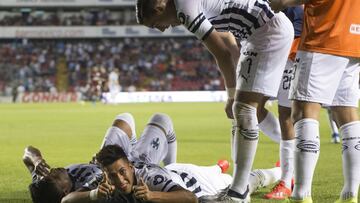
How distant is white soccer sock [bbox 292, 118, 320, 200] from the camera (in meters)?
5.20

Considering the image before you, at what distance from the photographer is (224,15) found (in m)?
5.60

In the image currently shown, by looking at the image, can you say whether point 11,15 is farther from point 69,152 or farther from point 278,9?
point 278,9

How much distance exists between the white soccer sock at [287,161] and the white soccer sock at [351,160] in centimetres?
133

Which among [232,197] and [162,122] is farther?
[162,122]

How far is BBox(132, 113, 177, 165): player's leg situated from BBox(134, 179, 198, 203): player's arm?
120cm

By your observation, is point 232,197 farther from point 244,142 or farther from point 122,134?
point 122,134

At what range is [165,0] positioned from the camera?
5348 millimetres

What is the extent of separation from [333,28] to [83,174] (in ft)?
7.31

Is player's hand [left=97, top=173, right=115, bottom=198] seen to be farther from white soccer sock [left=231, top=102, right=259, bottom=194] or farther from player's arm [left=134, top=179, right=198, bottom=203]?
white soccer sock [left=231, top=102, right=259, bottom=194]

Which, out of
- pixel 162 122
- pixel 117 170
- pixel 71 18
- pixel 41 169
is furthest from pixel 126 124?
pixel 71 18

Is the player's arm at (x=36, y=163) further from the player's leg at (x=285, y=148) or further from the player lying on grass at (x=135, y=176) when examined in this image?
the player's leg at (x=285, y=148)

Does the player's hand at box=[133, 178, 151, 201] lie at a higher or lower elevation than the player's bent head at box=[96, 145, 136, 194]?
lower

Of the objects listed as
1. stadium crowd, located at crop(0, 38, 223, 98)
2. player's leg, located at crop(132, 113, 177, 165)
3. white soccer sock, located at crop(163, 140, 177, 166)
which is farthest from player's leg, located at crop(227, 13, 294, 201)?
stadium crowd, located at crop(0, 38, 223, 98)

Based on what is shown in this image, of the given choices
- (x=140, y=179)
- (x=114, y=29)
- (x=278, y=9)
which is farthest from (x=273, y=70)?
(x=114, y=29)
